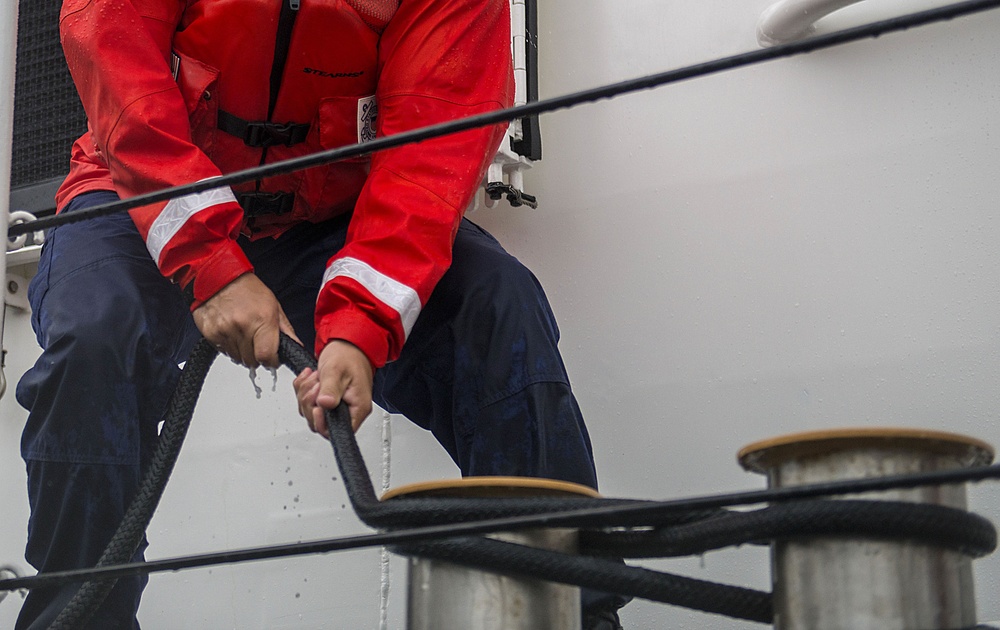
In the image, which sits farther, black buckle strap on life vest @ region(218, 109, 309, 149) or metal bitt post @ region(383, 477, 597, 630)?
black buckle strap on life vest @ region(218, 109, 309, 149)

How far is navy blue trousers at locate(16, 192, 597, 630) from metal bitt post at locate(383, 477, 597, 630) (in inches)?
17.4

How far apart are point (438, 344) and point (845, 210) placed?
0.60 metres

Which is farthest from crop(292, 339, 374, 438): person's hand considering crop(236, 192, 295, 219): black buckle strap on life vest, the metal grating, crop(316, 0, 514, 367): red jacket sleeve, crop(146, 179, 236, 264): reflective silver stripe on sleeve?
the metal grating

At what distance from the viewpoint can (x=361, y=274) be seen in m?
1.38

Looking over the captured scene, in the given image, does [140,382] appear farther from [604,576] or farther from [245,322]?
[604,576]

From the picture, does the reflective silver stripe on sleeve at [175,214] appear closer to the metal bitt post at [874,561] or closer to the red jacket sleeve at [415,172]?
the red jacket sleeve at [415,172]

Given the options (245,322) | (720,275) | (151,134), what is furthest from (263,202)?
(720,275)

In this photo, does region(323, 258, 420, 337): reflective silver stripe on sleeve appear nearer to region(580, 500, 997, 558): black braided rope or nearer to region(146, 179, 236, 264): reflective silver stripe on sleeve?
region(146, 179, 236, 264): reflective silver stripe on sleeve

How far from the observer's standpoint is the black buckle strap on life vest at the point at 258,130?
159 cm

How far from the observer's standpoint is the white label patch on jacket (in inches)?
63.6

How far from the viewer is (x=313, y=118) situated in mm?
1621

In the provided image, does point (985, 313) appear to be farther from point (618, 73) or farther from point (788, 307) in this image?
point (618, 73)

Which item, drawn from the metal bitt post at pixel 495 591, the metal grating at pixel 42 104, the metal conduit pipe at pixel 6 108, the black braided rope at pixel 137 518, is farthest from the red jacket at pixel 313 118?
the metal grating at pixel 42 104

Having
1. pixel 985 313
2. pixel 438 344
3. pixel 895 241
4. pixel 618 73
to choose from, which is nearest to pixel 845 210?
pixel 895 241
